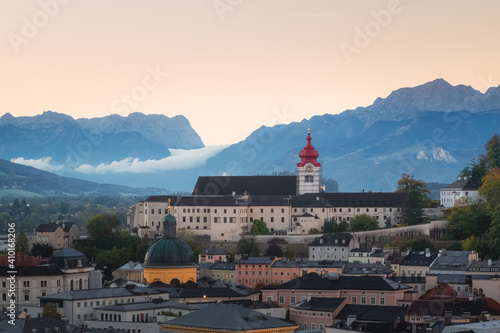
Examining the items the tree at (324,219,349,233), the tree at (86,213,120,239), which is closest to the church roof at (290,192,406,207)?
the tree at (324,219,349,233)

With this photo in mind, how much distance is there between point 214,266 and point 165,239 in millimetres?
14706

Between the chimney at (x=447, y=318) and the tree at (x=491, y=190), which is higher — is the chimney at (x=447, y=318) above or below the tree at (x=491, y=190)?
below

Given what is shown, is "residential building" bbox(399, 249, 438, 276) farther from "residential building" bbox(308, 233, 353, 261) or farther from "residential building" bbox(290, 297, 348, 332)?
"residential building" bbox(290, 297, 348, 332)

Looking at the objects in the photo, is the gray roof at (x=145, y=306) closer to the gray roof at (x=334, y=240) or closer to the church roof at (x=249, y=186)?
the gray roof at (x=334, y=240)

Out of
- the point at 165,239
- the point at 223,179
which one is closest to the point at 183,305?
the point at 165,239

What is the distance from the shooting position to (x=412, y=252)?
113 metres

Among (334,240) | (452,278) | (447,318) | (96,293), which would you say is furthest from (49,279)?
(447,318)

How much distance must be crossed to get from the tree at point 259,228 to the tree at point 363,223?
382 inches

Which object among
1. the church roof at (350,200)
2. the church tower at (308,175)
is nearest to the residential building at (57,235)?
the church roof at (350,200)

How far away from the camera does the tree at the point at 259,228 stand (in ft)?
425

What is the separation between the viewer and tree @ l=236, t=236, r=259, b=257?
4906 inches

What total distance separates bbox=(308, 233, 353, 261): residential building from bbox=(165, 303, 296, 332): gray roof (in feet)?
187

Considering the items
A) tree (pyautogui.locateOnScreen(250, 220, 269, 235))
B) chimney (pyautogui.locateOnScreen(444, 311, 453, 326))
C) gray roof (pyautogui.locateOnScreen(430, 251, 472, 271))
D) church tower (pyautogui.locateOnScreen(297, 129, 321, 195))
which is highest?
church tower (pyautogui.locateOnScreen(297, 129, 321, 195))

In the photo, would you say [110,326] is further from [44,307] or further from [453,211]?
[453,211]
